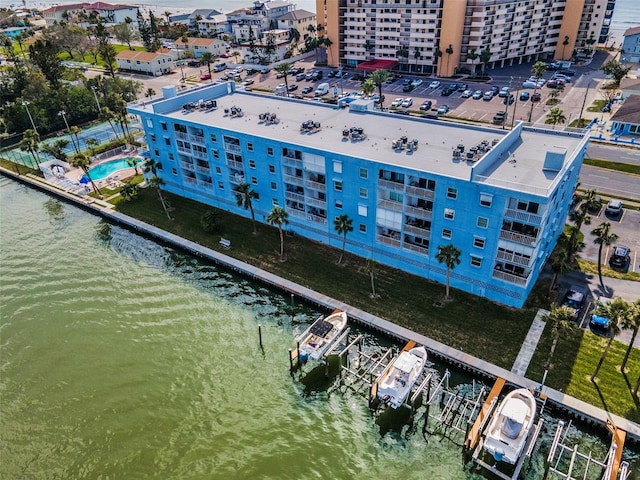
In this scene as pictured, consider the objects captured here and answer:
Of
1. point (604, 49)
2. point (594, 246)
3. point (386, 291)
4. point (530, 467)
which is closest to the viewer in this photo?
point (530, 467)

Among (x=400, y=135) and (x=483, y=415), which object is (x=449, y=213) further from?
(x=483, y=415)

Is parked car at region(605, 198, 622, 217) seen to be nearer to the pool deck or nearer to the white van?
the pool deck

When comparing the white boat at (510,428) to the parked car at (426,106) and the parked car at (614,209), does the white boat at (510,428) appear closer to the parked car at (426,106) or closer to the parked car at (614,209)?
the parked car at (614,209)

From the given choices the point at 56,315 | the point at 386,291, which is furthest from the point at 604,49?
the point at 56,315

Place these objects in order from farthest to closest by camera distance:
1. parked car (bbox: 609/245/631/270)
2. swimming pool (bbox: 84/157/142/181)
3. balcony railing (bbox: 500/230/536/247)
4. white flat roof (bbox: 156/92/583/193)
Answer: swimming pool (bbox: 84/157/142/181) → parked car (bbox: 609/245/631/270) → white flat roof (bbox: 156/92/583/193) → balcony railing (bbox: 500/230/536/247)

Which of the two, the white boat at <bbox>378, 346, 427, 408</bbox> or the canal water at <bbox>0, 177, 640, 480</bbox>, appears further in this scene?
the white boat at <bbox>378, 346, 427, 408</bbox>

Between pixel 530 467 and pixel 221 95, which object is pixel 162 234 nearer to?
pixel 221 95

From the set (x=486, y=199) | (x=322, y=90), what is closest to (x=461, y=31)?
(x=322, y=90)

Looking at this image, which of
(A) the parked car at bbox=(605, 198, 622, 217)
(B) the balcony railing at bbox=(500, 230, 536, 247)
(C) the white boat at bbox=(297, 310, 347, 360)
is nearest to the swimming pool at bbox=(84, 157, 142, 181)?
(C) the white boat at bbox=(297, 310, 347, 360)
